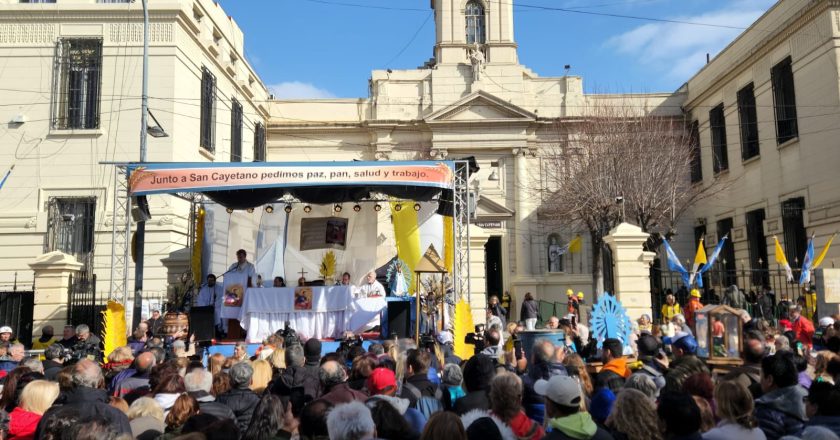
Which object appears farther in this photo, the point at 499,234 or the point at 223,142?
the point at 499,234

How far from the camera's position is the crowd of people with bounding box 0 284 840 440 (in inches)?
144

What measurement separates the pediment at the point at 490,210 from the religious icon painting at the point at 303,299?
15.4 metres

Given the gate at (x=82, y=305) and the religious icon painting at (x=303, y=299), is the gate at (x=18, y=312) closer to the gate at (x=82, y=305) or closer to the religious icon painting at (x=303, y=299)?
the gate at (x=82, y=305)

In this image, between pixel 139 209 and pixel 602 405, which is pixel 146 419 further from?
pixel 139 209

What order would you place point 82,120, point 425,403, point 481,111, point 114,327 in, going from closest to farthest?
point 425,403
point 114,327
point 82,120
point 481,111

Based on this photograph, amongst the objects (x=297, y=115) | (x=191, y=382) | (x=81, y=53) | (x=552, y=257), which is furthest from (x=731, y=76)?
(x=191, y=382)

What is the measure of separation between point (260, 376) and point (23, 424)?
2.00 metres

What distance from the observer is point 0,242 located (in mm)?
19922

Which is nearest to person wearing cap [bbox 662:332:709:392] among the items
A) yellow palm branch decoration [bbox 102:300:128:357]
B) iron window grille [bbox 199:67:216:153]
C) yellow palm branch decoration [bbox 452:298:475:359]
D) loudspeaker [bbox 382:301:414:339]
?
yellow palm branch decoration [bbox 452:298:475:359]

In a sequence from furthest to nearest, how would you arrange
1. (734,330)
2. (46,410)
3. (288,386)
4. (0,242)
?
(0,242) → (734,330) → (288,386) → (46,410)

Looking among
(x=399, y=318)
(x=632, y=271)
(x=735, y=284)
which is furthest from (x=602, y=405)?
(x=735, y=284)

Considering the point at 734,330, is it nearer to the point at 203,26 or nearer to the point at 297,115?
the point at 203,26

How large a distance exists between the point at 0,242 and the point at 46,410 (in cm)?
1861

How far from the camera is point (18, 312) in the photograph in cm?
1825
